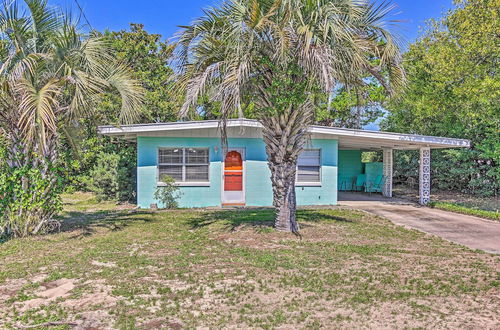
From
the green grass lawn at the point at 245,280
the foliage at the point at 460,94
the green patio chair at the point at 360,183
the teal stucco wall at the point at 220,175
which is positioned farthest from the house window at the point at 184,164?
the green patio chair at the point at 360,183

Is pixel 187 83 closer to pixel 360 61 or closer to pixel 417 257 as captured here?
pixel 360 61

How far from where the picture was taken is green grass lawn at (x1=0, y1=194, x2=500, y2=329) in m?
3.74

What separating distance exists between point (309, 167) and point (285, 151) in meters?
5.71

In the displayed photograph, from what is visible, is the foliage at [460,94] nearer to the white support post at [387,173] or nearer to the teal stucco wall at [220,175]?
the white support post at [387,173]

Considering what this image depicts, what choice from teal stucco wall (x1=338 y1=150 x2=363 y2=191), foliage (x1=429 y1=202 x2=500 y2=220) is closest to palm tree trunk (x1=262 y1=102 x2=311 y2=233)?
foliage (x1=429 y1=202 x2=500 y2=220)

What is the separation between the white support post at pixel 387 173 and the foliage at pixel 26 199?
1356cm

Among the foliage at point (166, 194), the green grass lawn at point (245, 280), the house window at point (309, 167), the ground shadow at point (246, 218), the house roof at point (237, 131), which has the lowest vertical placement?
the green grass lawn at point (245, 280)

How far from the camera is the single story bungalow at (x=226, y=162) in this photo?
478 inches

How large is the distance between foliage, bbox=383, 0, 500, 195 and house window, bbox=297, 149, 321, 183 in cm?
296

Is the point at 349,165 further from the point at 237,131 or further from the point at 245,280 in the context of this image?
the point at 245,280

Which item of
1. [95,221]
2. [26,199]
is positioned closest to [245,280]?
[26,199]

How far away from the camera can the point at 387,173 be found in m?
17.2

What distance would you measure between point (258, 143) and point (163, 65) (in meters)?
11.3

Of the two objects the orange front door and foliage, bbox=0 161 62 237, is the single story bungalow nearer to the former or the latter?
the orange front door
